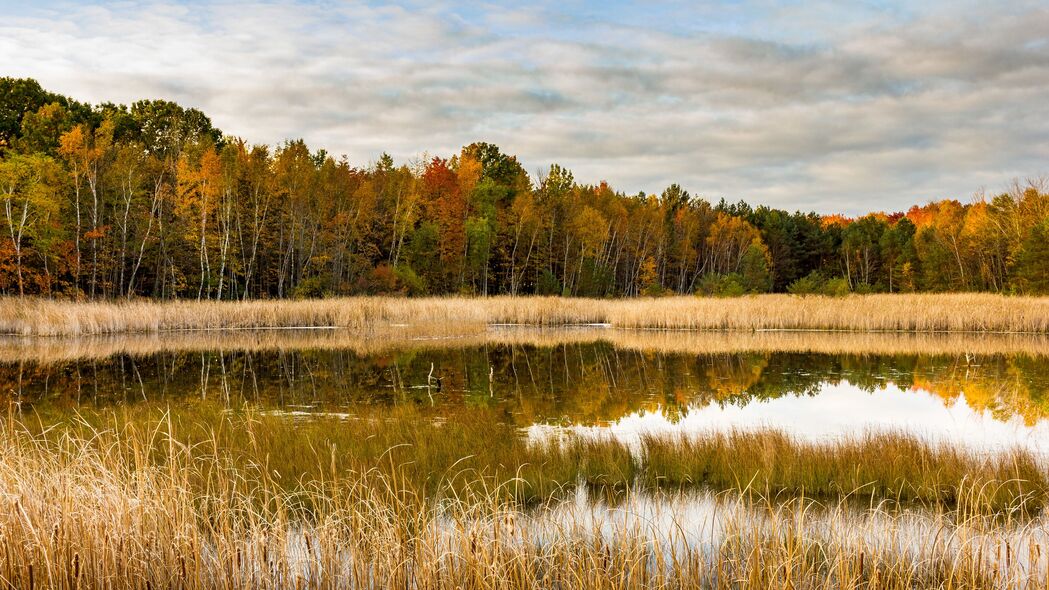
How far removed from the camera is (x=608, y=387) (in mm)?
14469

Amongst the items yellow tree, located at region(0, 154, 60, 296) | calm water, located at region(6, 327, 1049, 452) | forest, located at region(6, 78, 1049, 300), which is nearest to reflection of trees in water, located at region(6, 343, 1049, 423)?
calm water, located at region(6, 327, 1049, 452)

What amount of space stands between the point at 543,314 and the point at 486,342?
9.74m

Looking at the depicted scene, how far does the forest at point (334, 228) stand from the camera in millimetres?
36375

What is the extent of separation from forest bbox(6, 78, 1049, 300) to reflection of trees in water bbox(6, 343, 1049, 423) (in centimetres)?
1509

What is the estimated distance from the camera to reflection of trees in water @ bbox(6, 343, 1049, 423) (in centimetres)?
1253

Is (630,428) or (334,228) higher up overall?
(334,228)

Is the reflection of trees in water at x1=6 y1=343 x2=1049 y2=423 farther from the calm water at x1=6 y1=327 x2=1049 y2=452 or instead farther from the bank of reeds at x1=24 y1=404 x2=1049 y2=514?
the bank of reeds at x1=24 y1=404 x2=1049 y2=514

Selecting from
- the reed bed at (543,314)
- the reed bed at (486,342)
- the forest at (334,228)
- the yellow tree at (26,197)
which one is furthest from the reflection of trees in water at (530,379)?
the yellow tree at (26,197)

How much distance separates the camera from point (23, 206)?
109 feet

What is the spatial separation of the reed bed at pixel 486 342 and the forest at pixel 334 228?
7615mm

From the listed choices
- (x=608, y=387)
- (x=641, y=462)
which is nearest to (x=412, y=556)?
(x=641, y=462)

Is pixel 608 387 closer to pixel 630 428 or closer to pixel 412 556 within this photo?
pixel 630 428

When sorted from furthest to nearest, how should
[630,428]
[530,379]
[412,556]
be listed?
Answer: [530,379] → [630,428] → [412,556]

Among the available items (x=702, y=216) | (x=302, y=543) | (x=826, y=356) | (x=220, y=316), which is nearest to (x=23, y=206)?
(x=220, y=316)
